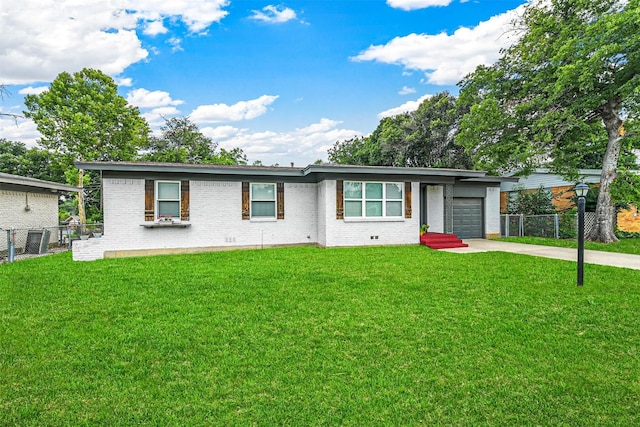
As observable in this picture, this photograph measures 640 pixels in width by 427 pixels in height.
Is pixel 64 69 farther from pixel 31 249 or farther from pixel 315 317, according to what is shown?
pixel 315 317

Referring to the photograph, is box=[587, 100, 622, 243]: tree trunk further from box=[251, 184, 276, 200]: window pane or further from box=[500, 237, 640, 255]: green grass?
box=[251, 184, 276, 200]: window pane

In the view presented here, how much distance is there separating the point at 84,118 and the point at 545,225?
86.1 feet

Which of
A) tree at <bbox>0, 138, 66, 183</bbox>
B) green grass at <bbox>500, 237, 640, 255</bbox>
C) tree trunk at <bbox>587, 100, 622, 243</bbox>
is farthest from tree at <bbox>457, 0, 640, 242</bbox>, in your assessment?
tree at <bbox>0, 138, 66, 183</bbox>

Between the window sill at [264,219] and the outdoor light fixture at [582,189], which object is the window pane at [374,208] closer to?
the window sill at [264,219]

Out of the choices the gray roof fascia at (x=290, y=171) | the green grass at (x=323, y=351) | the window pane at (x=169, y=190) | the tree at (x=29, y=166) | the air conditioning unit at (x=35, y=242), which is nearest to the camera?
the green grass at (x=323, y=351)

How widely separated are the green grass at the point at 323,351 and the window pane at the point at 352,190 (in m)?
5.71

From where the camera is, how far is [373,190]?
12.9m

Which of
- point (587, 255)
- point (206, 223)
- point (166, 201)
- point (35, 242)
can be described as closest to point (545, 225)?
point (587, 255)

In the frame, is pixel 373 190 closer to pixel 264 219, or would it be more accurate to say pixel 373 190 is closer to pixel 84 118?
pixel 264 219

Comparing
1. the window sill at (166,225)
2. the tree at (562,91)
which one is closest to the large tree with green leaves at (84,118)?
the window sill at (166,225)

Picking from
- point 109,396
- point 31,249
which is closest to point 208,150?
point 31,249

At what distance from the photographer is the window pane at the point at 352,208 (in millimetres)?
12586

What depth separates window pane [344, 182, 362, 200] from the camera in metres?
12.5

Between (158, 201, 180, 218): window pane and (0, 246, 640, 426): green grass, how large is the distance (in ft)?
14.8
